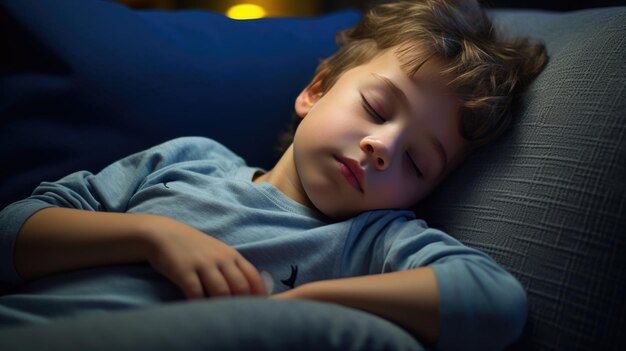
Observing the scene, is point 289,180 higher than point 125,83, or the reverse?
point 125,83

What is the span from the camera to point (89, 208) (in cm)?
79

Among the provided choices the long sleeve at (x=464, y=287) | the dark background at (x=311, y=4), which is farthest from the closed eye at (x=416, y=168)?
the dark background at (x=311, y=4)

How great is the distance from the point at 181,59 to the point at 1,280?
470mm

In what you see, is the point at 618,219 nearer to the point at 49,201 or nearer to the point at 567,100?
the point at 567,100

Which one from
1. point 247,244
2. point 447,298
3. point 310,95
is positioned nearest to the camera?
point 447,298

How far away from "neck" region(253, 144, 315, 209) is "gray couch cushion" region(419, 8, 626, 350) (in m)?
0.20

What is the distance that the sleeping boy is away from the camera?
626mm

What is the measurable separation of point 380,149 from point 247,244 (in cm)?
23

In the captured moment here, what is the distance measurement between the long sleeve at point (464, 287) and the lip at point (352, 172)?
89 millimetres

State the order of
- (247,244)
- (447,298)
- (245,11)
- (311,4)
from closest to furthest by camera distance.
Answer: (447,298) → (247,244) → (245,11) → (311,4)

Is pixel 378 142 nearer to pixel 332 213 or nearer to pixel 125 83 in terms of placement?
pixel 332 213

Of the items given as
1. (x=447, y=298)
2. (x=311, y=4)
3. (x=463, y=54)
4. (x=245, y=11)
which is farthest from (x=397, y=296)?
(x=311, y=4)

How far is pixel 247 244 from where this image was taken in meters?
0.74

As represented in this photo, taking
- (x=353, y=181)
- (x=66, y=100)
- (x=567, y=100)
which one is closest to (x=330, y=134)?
(x=353, y=181)
